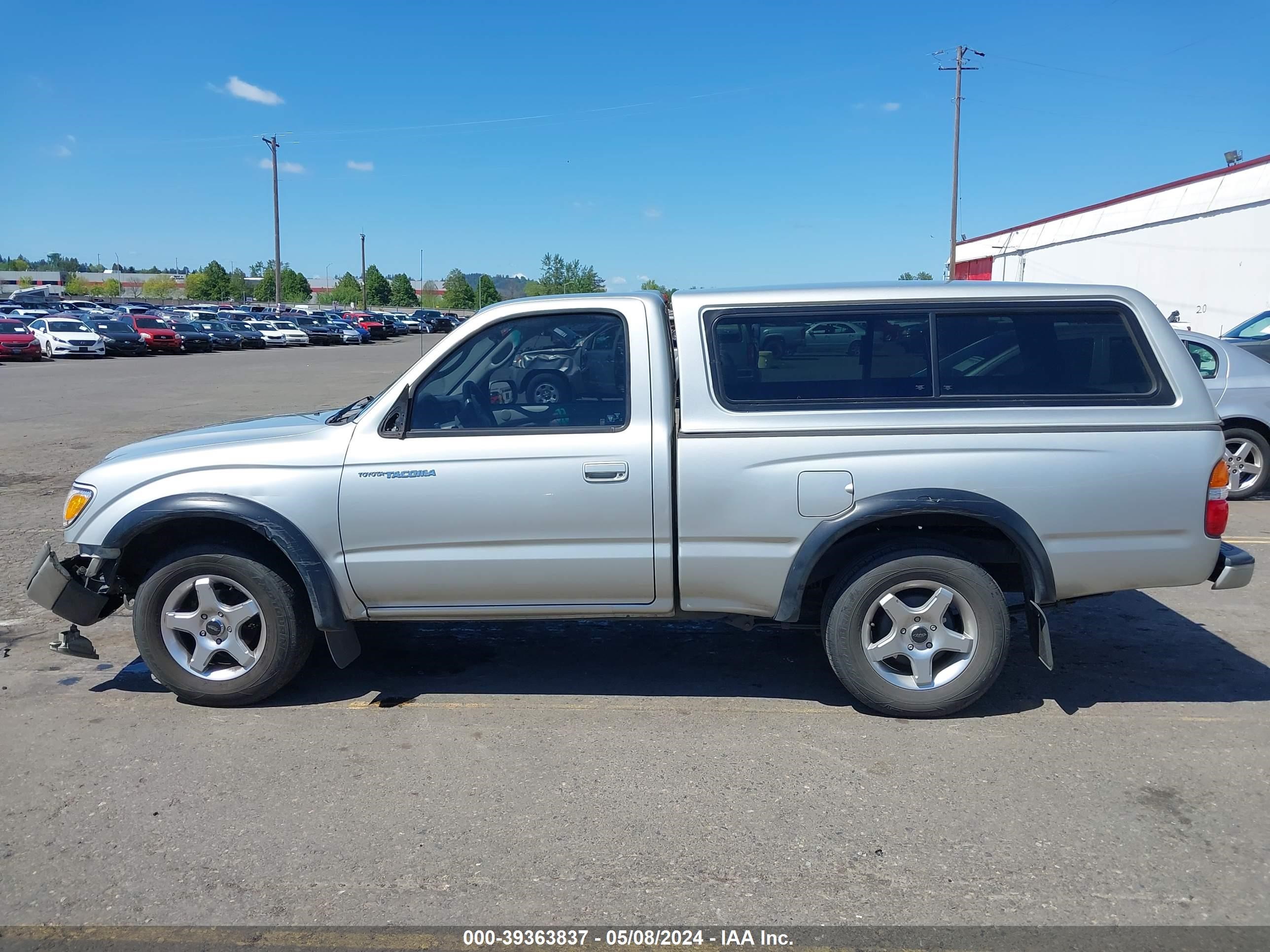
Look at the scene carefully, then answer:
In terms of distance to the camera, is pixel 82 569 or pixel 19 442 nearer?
pixel 82 569

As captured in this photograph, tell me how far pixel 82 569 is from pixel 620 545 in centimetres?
263

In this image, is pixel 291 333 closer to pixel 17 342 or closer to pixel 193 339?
pixel 193 339

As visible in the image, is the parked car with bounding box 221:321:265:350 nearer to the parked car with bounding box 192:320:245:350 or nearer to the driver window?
the parked car with bounding box 192:320:245:350

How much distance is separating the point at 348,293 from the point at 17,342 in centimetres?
10372

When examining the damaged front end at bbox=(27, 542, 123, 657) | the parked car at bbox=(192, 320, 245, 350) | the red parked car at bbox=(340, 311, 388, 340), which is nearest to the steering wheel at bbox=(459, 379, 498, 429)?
the damaged front end at bbox=(27, 542, 123, 657)

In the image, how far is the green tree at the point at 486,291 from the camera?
14609 mm

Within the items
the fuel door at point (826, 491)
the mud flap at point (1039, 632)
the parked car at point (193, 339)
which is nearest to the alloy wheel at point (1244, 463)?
the mud flap at point (1039, 632)

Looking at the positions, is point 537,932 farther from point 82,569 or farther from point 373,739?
point 82,569

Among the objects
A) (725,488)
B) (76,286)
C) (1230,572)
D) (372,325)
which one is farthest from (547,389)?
(76,286)

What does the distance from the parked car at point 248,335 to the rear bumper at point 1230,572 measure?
51998mm

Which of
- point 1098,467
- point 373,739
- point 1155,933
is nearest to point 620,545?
point 373,739

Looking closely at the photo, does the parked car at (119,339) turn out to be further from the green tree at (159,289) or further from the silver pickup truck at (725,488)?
the green tree at (159,289)

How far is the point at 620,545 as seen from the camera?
4.55 metres

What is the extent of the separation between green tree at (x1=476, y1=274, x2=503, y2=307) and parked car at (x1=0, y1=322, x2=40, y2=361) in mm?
25126
